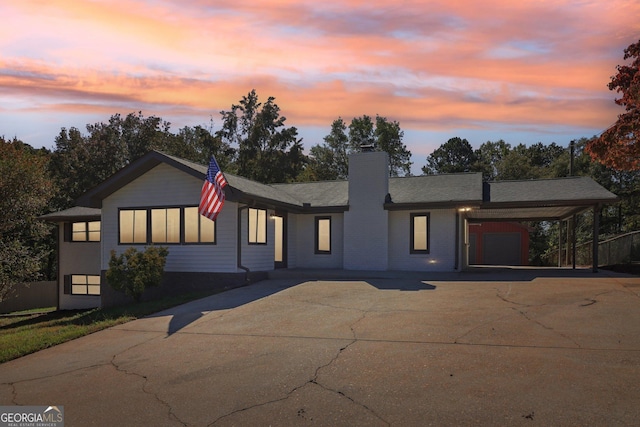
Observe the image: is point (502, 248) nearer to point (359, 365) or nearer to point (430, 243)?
point (430, 243)

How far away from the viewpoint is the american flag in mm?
16250

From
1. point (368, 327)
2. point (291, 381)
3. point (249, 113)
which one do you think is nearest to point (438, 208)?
point (368, 327)

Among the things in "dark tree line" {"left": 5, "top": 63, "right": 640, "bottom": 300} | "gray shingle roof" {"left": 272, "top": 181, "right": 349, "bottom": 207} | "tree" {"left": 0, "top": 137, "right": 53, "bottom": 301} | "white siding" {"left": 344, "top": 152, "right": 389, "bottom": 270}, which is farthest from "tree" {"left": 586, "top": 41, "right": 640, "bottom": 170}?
"tree" {"left": 0, "top": 137, "right": 53, "bottom": 301}

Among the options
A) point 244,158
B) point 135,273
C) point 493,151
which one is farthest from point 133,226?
point 493,151

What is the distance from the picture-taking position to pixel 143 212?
19438mm

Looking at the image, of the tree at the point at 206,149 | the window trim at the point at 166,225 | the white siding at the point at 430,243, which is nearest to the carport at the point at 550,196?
the white siding at the point at 430,243

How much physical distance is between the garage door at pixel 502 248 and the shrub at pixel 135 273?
24.5 meters

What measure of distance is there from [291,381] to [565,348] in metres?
4.36

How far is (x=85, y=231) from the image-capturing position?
23.6 meters

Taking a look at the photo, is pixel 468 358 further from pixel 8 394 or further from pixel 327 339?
pixel 8 394

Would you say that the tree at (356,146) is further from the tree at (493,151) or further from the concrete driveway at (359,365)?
the concrete driveway at (359,365)

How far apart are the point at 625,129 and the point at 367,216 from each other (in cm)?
951

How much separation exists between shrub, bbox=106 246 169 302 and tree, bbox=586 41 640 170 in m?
15.6

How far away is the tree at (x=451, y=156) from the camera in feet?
239
